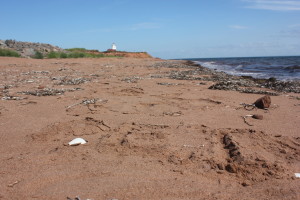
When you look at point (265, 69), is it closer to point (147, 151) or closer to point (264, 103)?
point (264, 103)

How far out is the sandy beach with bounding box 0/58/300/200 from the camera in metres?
1.85

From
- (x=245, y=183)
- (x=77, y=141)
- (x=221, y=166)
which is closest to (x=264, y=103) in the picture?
(x=221, y=166)

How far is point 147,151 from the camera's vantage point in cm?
244

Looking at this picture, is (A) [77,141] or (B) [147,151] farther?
(A) [77,141]

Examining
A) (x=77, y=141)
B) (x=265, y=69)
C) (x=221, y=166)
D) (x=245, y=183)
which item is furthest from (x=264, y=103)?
(x=265, y=69)

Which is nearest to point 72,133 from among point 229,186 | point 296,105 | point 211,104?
point 229,186

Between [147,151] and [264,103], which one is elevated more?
[264,103]

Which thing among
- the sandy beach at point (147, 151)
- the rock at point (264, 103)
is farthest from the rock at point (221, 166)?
the rock at point (264, 103)

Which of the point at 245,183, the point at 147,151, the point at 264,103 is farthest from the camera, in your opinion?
the point at 264,103

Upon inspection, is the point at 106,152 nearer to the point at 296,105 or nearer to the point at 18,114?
the point at 18,114

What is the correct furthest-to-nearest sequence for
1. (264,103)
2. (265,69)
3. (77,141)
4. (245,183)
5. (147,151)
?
(265,69) → (264,103) → (77,141) → (147,151) → (245,183)

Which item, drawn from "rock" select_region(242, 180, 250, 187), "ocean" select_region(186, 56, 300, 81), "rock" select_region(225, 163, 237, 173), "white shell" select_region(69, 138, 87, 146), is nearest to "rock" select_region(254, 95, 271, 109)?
"rock" select_region(225, 163, 237, 173)

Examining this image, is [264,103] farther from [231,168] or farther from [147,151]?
[147,151]

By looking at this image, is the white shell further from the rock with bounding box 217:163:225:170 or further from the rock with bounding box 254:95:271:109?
the rock with bounding box 254:95:271:109
